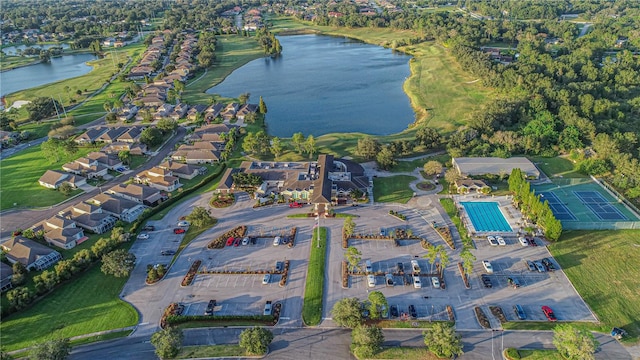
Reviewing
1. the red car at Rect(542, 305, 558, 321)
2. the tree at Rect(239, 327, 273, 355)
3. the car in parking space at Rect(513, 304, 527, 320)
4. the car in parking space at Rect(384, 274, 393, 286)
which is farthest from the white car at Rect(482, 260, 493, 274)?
the tree at Rect(239, 327, 273, 355)

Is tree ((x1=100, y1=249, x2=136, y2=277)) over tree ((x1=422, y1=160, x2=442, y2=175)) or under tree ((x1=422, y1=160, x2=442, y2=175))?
under

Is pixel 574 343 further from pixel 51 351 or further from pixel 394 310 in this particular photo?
pixel 51 351

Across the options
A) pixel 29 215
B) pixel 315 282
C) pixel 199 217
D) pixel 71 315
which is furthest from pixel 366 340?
pixel 29 215

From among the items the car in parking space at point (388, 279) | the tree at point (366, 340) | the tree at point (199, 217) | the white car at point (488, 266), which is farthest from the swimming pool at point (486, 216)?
the tree at point (199, 217)

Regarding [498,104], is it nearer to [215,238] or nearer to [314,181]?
[314,181]

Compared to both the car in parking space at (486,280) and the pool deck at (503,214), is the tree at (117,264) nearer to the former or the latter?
the car in parking space at (486,280)

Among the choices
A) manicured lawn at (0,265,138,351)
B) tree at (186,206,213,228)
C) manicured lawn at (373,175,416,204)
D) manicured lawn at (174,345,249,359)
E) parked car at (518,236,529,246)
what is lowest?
manicured lawn at (174,345,249,359)

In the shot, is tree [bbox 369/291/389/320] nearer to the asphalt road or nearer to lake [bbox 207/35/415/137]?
the asphalt road
